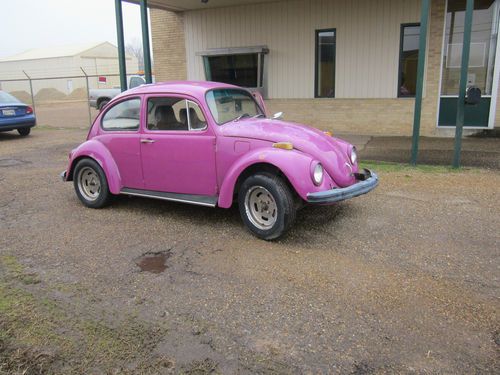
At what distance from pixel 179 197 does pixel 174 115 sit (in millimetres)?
1050

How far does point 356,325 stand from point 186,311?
132 cm

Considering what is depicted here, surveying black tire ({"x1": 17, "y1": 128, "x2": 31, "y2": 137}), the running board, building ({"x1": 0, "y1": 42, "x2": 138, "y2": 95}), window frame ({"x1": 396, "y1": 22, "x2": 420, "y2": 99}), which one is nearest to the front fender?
the running board

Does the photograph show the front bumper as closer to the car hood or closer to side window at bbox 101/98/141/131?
the car hood

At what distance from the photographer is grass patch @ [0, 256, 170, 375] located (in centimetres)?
299

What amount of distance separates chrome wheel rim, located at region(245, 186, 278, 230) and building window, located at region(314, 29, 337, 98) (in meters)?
9.00

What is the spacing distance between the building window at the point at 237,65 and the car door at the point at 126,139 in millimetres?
8221

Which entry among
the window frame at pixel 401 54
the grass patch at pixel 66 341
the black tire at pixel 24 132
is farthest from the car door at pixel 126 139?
the black tire at pixel 24 132

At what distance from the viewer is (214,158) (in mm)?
5305

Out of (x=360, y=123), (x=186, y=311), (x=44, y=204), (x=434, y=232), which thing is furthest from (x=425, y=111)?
(x=186, y=311)

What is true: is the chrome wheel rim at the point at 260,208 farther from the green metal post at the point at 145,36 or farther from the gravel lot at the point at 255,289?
the green metal post at the point at 145,36

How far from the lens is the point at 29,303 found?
3812 millimetres

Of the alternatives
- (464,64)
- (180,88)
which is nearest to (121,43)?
(180,88)

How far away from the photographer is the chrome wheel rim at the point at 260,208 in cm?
498

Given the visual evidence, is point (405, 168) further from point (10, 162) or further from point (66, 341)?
point (10, 162)
